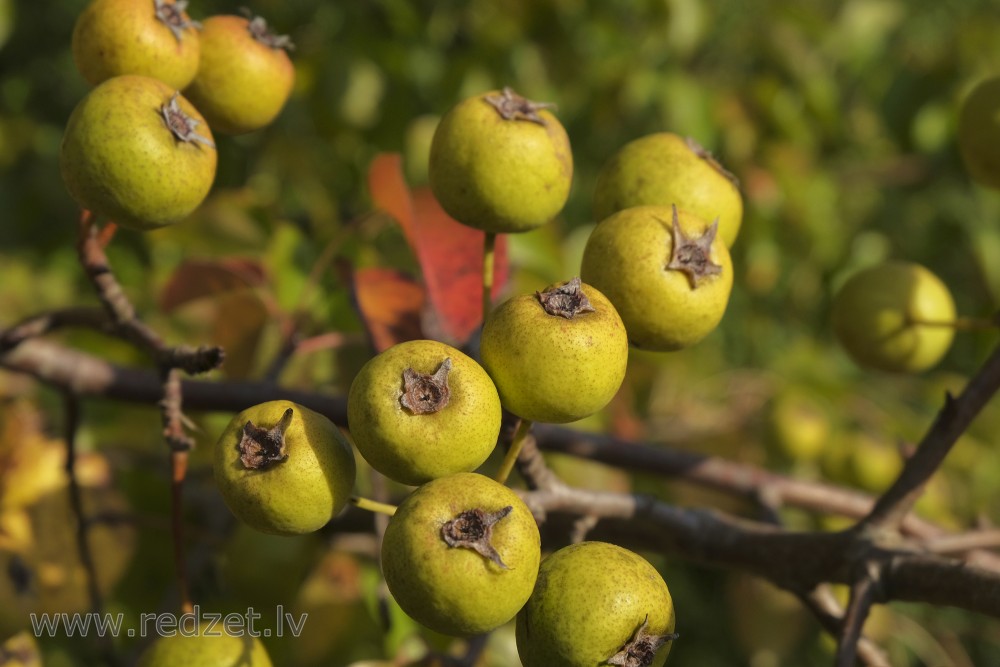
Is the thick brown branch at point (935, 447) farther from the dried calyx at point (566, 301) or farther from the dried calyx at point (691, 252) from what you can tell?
the dried calyx at point (566, 301)

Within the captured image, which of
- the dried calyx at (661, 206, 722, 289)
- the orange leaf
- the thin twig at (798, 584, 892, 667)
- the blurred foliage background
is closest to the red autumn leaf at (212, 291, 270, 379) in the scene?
the blurred foliage background

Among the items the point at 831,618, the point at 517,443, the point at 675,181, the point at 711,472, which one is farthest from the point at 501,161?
the point at 711,472

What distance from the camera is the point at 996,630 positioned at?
353 cm

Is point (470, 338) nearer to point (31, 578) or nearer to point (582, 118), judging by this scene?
point (31, 578)

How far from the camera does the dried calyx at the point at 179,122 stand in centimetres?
127

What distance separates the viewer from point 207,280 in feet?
7.30

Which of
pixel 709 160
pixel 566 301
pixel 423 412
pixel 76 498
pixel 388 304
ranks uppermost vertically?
pixel 709 160

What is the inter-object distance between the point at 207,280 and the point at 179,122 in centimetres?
100

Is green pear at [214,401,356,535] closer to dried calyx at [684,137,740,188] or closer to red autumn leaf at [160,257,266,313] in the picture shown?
dried calyx at [684,137,740,188]

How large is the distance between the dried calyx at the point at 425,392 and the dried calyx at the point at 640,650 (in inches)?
15.0

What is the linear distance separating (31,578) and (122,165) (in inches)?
47.6

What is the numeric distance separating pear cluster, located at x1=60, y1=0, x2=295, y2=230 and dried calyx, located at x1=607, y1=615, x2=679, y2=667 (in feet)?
2.92

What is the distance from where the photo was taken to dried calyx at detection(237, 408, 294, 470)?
3.62 ft

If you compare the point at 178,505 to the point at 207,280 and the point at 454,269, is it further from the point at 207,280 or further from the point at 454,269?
the point at 207,280
